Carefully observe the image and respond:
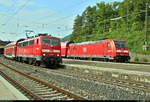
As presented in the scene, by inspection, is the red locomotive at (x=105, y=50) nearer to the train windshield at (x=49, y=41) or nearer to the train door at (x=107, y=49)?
the train door at (x=107, y=49)

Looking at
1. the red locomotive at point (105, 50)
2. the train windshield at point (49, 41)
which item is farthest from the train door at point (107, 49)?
the train windshield at point (49, 41)

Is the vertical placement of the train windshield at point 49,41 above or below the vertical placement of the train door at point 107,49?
above

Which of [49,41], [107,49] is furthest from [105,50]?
[49,41]

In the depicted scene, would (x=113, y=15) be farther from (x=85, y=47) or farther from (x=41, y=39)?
(x=41, y=39)

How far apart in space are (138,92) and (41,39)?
12.0 meters

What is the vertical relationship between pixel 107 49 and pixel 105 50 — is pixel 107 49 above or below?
above

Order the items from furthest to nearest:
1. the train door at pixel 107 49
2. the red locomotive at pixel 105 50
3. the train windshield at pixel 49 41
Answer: the train door at pixel 107 49 → the red locomotive at pixel 105 50 → the train windshield at pixel 49 41

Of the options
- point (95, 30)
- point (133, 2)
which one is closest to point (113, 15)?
point (95, 30)

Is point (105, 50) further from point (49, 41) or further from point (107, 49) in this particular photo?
point (49, 41)

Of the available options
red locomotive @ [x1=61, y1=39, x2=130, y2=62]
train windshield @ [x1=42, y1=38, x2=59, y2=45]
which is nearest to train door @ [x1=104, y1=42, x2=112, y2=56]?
red locomotive @ [x1=61, y1=39, x2=130, y2=62]

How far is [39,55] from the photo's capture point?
1764 centimetres

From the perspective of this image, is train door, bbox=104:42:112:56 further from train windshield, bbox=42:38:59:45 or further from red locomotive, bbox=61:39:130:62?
train windshield, bbox=42:38:59:45

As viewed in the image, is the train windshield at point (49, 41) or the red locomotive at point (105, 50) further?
the red locomotive at point (105, 50)

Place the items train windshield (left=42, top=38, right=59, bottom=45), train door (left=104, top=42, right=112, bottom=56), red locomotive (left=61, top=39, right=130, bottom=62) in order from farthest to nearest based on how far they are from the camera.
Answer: train door (left=104, top=42, right=112, bottom=56) → red locomotive (left=61, top=39, right=130, bottom=62) → train windshield (left=42, top=38, right=59, bottom=45)
